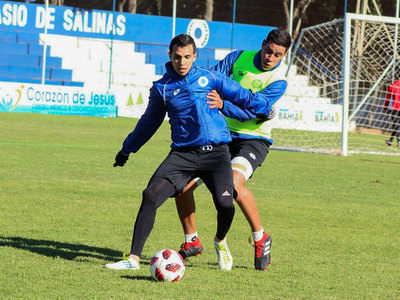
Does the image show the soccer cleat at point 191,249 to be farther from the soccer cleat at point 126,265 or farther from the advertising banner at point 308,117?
the advertising banner at point 308,117

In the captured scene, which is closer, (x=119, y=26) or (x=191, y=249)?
(x=191, y=249)

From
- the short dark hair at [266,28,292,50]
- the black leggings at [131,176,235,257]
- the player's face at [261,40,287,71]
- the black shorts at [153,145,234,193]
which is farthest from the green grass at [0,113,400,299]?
the short dark hair at [266,28,292,50]

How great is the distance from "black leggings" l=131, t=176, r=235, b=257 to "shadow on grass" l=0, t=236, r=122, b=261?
0.60 metres

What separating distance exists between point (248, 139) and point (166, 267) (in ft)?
5.48

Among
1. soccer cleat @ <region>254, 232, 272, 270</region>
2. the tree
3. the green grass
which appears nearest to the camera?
the green grass

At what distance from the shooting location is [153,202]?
19.0 ft

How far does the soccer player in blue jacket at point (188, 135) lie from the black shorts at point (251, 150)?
39cm

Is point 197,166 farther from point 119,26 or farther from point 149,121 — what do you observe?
point 119,26

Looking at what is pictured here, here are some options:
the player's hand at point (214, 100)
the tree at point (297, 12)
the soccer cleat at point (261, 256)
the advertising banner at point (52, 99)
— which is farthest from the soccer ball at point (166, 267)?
the tree at point (297, 12)

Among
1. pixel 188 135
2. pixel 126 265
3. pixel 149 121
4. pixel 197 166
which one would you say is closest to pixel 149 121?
pixel 149 121

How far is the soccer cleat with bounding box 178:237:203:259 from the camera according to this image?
253 inches

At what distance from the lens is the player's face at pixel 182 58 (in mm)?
5738

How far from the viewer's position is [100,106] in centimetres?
3156

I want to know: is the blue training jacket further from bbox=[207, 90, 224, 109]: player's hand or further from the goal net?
the goal net
